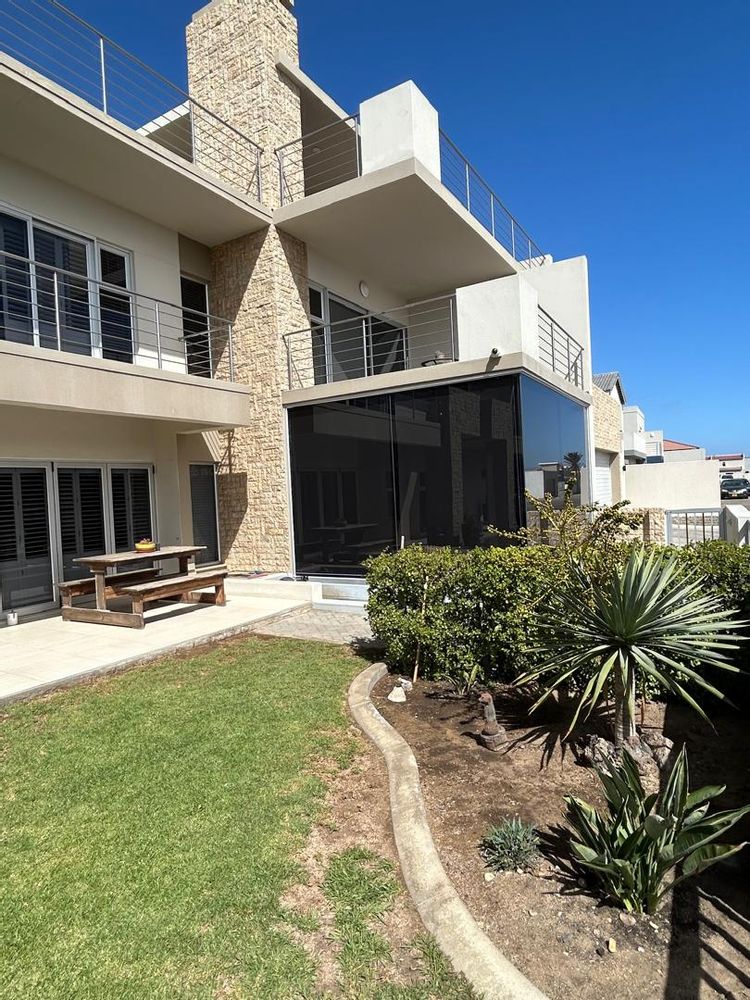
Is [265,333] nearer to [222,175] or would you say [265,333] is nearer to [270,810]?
[222,175]

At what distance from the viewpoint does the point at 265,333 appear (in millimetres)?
12680

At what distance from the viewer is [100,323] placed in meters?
10.8

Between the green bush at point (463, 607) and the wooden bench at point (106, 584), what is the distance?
17.8ft

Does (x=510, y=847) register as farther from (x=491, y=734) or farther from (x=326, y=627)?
(x=326, y=627)

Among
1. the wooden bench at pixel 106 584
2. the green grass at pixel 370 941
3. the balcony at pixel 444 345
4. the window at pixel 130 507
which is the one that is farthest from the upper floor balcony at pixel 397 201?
the green grass at pixel 370 941

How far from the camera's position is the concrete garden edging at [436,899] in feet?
7.66

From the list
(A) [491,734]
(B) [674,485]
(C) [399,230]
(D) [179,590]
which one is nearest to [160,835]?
(A) [491,734]

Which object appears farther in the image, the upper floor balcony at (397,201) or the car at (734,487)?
the car at (734,487)

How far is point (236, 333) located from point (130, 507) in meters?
4.68

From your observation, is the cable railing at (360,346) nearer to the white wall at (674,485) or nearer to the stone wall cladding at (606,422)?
the stone wall cladding at (606,422)

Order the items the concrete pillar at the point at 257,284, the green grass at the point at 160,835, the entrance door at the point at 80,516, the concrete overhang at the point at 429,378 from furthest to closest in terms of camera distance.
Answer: the concrete pillar at the point at 257,284 → the entrance door at the point at 80,516 → the concrete overhang at the point at 429,378 → the green grass at the point at 160,835

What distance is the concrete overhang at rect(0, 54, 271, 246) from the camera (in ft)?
28.0

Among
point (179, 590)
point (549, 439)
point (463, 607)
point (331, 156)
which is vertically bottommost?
point (179, 590)

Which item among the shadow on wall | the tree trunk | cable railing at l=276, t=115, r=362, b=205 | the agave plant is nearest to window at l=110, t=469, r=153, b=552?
cable railing at l=276, t=115, r=362, b=205
